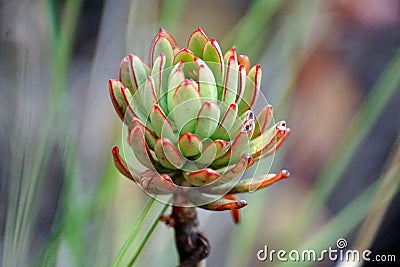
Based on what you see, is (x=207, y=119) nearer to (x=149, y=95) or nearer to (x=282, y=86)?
(x=149, y=95)

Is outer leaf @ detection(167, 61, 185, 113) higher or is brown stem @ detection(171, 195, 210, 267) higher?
outer leaf @ detection(167, 61, 185, 113)

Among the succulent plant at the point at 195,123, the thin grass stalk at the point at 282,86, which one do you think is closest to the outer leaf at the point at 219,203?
the succulent plant at the point at 195,123

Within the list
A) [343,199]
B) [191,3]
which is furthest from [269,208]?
[191,3]

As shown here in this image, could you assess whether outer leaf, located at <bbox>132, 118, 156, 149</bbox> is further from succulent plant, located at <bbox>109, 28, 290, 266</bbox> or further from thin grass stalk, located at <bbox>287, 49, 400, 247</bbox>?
thin grass stalk, located at <bbox>287, 49, 400, 247</bbox>

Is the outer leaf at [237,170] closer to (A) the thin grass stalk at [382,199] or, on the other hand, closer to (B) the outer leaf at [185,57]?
(B) the outer leaf at [185,57]

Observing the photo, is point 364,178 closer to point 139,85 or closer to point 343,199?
point 343,199

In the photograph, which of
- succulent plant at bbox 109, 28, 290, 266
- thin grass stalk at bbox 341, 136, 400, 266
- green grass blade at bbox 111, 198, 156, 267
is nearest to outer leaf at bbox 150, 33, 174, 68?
succulent plant at bbox 109, 28, 290, 266

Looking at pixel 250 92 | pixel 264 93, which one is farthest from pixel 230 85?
pixel 264 93
